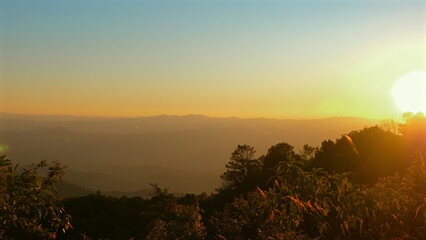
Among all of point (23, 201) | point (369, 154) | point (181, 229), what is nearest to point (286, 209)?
point (181, 229)

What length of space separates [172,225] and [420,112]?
62180 mm


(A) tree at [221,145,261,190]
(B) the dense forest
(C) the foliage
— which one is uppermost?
(B) the dense forest

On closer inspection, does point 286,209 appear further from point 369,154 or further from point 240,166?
point 240,166

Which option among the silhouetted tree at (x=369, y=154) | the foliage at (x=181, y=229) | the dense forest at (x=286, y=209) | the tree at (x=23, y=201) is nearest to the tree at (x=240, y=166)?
the silhouetted tree at (x=369, y=154)

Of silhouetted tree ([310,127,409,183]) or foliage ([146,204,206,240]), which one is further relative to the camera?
silhouetted tree ([310,127,409,183])

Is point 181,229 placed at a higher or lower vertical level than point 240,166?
higher

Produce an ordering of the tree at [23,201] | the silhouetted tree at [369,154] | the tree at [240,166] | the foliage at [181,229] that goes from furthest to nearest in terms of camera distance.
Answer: the tree at [240,166] → the silhouetted tree at [369,154] → the foliage at [181,229] → the tree at [23,201]

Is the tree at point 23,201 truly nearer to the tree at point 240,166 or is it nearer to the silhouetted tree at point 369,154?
the silhouetted tree at point 369,154

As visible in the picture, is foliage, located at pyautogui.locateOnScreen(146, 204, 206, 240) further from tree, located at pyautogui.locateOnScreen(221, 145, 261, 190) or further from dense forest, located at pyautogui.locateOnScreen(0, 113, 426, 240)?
tree, located at pyautogui.locateOnScreen(221, 145, 261, 190)

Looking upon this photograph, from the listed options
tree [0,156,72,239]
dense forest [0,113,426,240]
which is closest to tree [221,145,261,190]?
dense forest [0,113,426,240]

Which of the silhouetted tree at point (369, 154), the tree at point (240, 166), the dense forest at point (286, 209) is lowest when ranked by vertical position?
the tree at point (240, 166)

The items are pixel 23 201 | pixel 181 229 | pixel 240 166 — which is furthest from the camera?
pixel 240 166

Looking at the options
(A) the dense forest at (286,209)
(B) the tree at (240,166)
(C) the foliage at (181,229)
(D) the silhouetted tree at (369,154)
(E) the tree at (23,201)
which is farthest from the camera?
(B) the tree at (240,166)

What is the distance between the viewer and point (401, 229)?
4.52 meters
